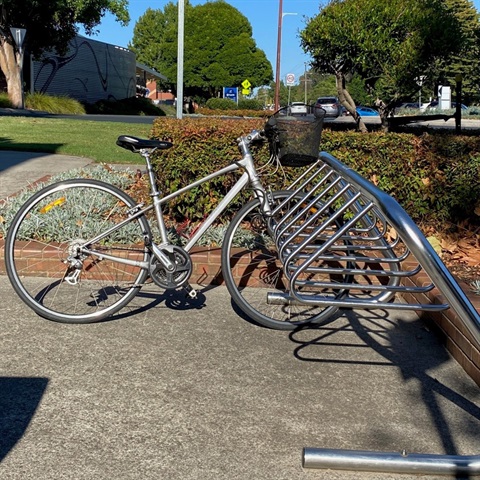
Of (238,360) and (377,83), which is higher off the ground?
(377,83)

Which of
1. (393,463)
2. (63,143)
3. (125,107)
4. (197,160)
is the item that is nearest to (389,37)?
(197,160)

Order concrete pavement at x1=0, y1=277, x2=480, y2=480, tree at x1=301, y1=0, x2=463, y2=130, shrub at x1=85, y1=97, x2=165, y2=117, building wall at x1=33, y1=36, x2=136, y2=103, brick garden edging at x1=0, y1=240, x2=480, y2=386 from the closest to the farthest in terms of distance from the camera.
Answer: concrete pavement at x1=0, y1=277, x2=480, y2=480 < brick garden edging at x1=0, y1=240, x2=480, y2=386 < tree at x1=301, y1=0, x2=463, y2=130 < shrub at x1=85, y1=97, x2=165, y2=117 < building wall at x1=33, y1=36, x2=136, y2=103

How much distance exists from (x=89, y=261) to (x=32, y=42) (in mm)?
35185

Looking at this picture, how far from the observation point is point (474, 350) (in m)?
3.48

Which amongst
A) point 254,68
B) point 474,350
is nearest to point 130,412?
point 474,350

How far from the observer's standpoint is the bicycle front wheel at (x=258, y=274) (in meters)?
4.11

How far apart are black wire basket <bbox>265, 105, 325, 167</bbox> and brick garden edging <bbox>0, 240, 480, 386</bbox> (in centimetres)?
112

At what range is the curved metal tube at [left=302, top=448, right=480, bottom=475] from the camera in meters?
2.64

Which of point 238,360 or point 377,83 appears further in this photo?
point 377,83

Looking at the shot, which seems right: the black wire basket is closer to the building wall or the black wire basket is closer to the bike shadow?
the bike shadow

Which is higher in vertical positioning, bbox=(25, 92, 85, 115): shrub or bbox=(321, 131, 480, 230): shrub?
bbox=(25, 92, 85, 115): shrub

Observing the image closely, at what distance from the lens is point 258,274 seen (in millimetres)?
4820

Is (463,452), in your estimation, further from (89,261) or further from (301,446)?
(89,261)

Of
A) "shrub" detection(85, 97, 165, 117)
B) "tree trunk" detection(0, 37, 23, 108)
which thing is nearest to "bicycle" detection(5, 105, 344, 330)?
"tree trunk" detection(0, 37, 23, 108)
